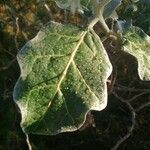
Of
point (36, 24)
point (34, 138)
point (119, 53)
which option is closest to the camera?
point (119, 53)

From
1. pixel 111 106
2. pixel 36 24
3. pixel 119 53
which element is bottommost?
pixel 111 106

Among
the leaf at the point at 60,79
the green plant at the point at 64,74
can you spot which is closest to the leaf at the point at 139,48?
the green plant at the point at 64,74

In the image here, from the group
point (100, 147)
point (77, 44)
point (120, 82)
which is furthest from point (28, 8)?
point (77, 44)

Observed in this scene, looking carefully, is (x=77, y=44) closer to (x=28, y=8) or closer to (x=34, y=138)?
(x=34, y=138)

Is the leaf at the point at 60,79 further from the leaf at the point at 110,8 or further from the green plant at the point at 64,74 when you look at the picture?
the leaf at the point at 110,8

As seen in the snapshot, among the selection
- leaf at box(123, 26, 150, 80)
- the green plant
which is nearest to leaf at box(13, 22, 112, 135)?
the green plant
